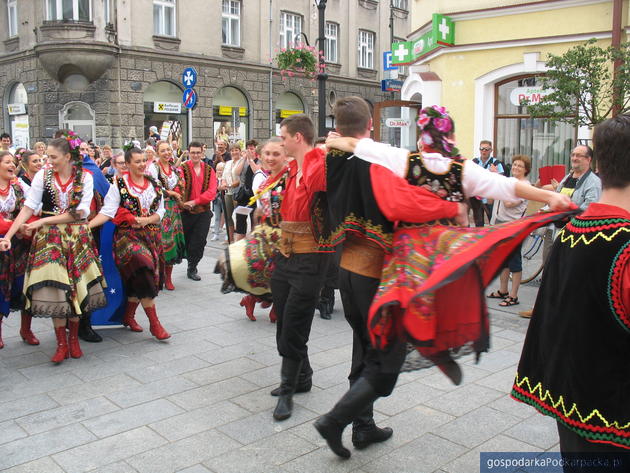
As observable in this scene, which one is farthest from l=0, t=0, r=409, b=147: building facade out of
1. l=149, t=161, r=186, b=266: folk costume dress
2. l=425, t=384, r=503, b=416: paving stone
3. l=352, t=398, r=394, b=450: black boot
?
l=352, t=398, r=394, b=450: black boot

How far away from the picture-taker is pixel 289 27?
2823 cm

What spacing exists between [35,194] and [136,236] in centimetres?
104

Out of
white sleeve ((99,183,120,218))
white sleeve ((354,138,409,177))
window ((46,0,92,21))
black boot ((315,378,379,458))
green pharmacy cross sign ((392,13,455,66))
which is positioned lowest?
black boot ((315,378,379,458))

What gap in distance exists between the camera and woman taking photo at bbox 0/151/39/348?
5730 millimetres

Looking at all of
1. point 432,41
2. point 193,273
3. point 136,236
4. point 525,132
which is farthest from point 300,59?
point 136,236

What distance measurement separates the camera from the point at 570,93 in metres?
9.12

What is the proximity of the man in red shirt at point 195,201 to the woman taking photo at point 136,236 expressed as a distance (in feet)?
7.69

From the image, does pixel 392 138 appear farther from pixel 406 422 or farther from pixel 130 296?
pixel 406 422

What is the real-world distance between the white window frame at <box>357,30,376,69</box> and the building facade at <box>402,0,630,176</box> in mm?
18627

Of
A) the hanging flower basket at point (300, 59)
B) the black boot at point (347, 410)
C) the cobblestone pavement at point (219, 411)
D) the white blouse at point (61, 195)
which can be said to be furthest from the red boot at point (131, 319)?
the hanging flower basket at point (300, 59)

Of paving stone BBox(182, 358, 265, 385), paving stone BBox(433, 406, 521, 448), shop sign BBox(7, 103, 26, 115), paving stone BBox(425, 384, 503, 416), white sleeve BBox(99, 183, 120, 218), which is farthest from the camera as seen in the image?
shop sign BBox(7, 103, 26, 115)

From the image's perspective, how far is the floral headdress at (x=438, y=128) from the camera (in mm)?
3254

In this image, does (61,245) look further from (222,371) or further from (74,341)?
(222,371)

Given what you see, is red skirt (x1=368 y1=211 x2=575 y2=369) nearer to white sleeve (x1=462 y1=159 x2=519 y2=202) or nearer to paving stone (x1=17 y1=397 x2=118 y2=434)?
white sleeve (x1=462 y1=159 x2=519 y2=202)
